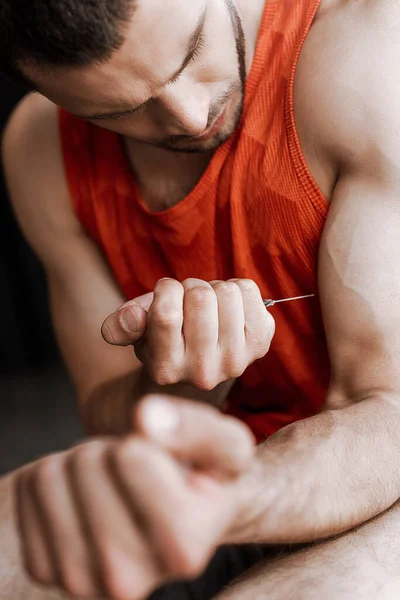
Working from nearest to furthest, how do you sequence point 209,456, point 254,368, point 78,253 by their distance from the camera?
1. point 209,456
2. point 254,368
3. point 78,253

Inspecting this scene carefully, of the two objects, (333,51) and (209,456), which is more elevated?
(333,51)

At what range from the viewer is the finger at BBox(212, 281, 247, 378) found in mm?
718

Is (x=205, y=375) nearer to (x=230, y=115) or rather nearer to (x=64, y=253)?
(x=230, y=115)

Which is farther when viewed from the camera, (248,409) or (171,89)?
(248,409)

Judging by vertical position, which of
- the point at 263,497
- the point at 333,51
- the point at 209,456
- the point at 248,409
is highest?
the point at 333,51

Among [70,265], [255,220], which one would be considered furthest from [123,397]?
[255,220]

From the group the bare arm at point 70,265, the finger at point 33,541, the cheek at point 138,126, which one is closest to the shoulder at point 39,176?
the bare arm at point 70,265

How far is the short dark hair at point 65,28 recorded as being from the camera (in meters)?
0.69

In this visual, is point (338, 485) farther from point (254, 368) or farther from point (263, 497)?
point (254, 368)

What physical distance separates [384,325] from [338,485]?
20 cm

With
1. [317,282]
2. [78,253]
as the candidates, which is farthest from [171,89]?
[78,253]

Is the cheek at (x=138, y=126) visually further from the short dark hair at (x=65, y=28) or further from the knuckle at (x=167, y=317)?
the knuckle at (x=167, y=317)

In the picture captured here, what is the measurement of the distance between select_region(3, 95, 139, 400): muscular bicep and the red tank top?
3 centimetres

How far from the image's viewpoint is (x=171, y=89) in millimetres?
801
